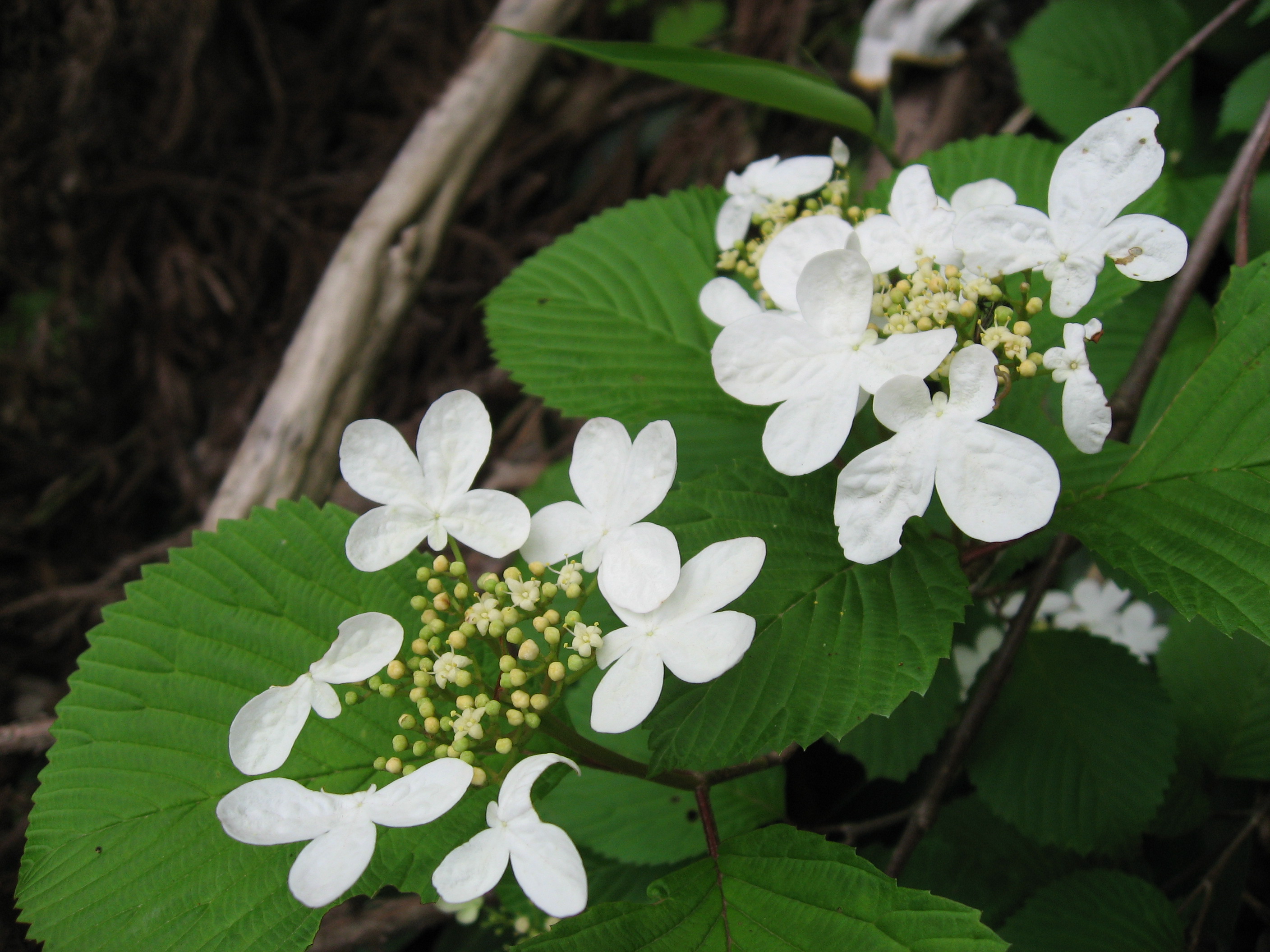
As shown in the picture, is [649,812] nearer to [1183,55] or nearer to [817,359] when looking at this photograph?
[817,359]

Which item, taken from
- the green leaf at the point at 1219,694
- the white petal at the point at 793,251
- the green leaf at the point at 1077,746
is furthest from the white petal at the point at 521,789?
the green leaf at the point at 1219,694

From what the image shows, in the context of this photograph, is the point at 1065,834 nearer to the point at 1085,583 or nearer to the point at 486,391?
the point at 1085,583

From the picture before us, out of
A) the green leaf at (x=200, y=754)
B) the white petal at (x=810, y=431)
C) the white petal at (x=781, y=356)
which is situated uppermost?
the white petal at (x=781, y=356)

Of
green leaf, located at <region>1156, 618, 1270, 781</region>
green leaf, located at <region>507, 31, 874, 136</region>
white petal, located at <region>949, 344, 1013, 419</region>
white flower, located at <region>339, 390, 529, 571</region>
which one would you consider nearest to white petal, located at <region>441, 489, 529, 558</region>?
white flower, located at <region>339, 390, 529, 571</region>

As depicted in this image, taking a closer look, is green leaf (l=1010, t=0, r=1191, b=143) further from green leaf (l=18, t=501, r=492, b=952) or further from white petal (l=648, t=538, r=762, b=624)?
green leaf (l=18, t=501, r=492, b=952)

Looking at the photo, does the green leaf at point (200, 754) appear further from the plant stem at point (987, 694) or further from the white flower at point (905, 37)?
the white flower at point (905, 37)
